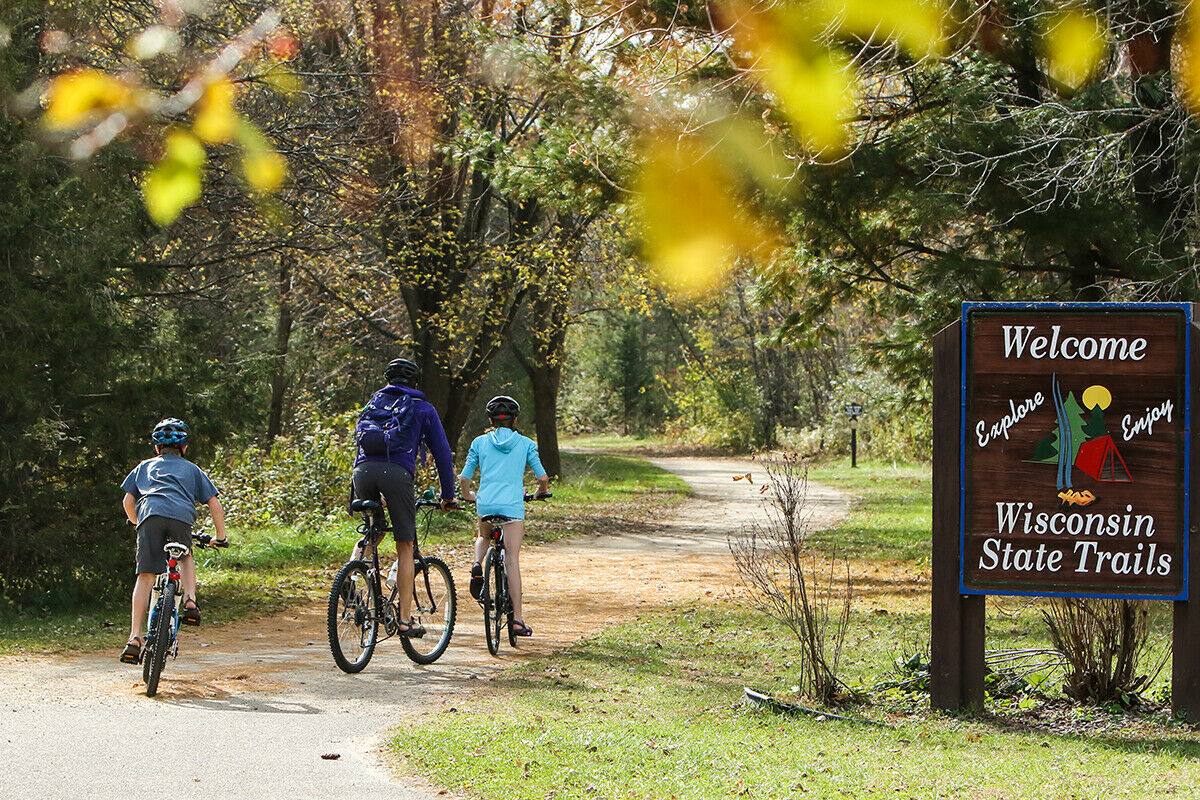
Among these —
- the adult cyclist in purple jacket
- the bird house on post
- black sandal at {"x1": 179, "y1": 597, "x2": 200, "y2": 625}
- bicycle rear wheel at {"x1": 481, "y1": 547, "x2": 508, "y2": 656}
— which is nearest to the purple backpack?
the adult cyclist in purple jacket

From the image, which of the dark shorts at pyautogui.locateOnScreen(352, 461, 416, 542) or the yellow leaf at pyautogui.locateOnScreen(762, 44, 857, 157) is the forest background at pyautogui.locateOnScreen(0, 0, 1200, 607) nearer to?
the yellow leaf at pyautogui.locateOnScreen(762, 44, 857, 157)

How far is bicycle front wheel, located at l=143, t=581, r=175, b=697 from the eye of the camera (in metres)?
7.65

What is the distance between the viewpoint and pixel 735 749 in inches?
251

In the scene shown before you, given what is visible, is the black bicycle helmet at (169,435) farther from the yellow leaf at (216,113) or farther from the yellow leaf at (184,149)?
the yellow leaf at (216,113)

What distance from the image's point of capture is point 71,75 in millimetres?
11906

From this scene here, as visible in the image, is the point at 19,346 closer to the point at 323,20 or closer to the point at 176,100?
the point at 176,100

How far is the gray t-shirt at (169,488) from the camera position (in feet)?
26.3

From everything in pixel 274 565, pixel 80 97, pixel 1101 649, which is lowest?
pixel 274 565

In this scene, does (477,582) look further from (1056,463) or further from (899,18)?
(899,18)

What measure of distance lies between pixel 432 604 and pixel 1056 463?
4.40 meters

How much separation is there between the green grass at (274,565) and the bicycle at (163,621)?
1957 millimetres

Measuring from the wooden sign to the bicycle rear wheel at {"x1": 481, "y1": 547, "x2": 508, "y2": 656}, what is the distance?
3.61m

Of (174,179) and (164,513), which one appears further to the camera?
(174,179)

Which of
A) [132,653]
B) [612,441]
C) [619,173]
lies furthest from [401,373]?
[612,441]
